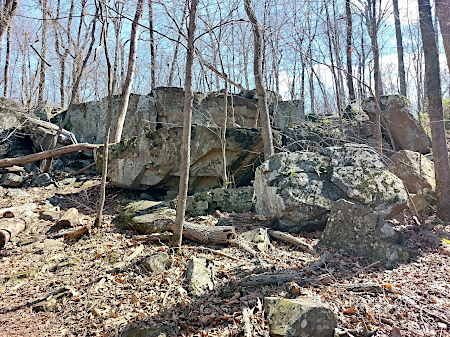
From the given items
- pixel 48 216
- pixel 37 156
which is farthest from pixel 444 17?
pixel 37 156

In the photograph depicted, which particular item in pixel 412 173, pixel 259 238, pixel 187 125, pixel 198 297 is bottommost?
pixel 198 297

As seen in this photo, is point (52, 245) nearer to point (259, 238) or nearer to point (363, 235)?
point (259, 238)

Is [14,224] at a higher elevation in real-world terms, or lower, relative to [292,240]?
higher

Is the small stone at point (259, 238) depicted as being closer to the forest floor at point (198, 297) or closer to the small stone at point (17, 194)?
the forest floor at point (198, 297)

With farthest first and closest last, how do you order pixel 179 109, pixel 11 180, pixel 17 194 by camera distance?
pixel 179 109 → pixel 11 180 → pixel 17 194

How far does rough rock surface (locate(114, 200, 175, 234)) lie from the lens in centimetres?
539

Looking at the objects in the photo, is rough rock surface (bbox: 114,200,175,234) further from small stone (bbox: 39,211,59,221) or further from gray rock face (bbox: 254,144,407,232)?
gray rock face (bbox: 254,144,407,232)

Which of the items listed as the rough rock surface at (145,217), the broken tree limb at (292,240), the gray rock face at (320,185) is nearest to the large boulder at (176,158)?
the rough rock surface at (145,217)

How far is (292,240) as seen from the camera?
503cm

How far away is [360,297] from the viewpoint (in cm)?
325

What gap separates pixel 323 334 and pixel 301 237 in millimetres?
2670

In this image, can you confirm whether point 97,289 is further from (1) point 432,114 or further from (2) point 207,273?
(1) point 432,114

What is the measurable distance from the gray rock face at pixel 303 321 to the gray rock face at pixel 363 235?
1.97m

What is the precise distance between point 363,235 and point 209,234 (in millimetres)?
2533
